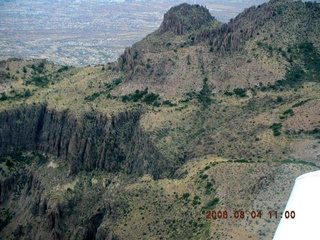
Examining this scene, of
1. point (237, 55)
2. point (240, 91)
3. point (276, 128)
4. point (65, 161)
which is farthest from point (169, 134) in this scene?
point (237, 55)

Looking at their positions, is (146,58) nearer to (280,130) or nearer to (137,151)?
(137,151)

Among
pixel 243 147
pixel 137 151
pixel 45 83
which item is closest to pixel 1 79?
pixel 45 83

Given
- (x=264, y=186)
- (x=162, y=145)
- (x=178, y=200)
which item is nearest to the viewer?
(x=264, y=186)

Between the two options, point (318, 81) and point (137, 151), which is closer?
point (137, 151)

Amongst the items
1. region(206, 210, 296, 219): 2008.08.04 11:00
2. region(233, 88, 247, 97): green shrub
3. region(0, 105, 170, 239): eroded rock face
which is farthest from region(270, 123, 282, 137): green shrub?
region(206, 210, 296, 219): 2008.08.04 11:00

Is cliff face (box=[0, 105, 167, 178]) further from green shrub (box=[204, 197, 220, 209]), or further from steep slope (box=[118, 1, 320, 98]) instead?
green shrub (box=[204, 197, 220, 209])

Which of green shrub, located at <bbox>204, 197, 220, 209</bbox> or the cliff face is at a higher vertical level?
green shrub, located at <bbox>204, 197, 220, 209</bbox>

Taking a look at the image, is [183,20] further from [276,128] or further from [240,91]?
[276,128]
